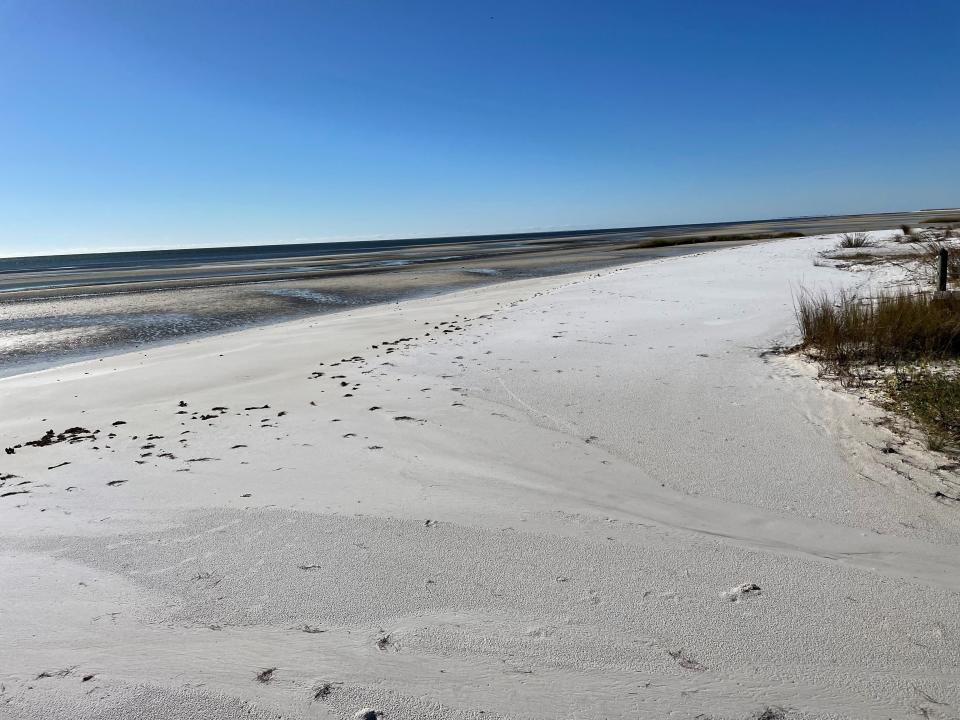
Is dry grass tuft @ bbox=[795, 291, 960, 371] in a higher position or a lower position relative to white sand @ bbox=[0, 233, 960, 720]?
higher

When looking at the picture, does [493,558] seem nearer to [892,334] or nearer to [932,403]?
[932,403]

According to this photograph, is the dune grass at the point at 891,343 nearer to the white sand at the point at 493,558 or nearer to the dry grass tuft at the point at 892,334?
the dry grass tuft at the point at 892,334

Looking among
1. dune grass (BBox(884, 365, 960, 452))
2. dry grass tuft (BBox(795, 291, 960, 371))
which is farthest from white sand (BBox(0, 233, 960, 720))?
dry grass tuft (BBox(795, 291, 960, 371))

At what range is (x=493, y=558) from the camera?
3.10m

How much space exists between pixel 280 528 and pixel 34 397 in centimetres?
635

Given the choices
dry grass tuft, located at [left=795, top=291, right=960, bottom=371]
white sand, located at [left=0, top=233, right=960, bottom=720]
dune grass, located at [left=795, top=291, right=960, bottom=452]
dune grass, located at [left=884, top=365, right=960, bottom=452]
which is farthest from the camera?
dry grass tuft, located at [left=795, top=291, right=960, bottom=371]

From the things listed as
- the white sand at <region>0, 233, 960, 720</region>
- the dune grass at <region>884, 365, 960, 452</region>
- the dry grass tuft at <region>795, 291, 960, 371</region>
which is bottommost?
the white sand at <region>0, 233, 960, 720</region>

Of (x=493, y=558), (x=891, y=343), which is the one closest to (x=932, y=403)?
(x=891, y=343)

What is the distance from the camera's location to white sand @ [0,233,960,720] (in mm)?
2197

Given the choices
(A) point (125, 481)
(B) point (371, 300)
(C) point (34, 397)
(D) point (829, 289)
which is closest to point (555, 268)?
(B) point (371, 300)

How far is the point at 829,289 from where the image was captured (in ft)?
40.0

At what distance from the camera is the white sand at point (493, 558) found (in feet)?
7.21

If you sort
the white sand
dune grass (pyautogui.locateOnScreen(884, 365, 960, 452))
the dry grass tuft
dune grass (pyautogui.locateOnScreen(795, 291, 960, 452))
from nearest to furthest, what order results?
the white sand < dune grass (pyautogui.locateOnScreen(884, 365, 960, 452)) < dune grass (pyautogui.locateOnScreen(795, 291, 960, 452)) < the dry grass tuft

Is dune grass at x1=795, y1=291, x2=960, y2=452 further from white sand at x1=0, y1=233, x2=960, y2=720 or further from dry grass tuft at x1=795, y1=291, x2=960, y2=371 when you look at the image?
white sand at x1=0, y1=233, x2=960, y2=720
